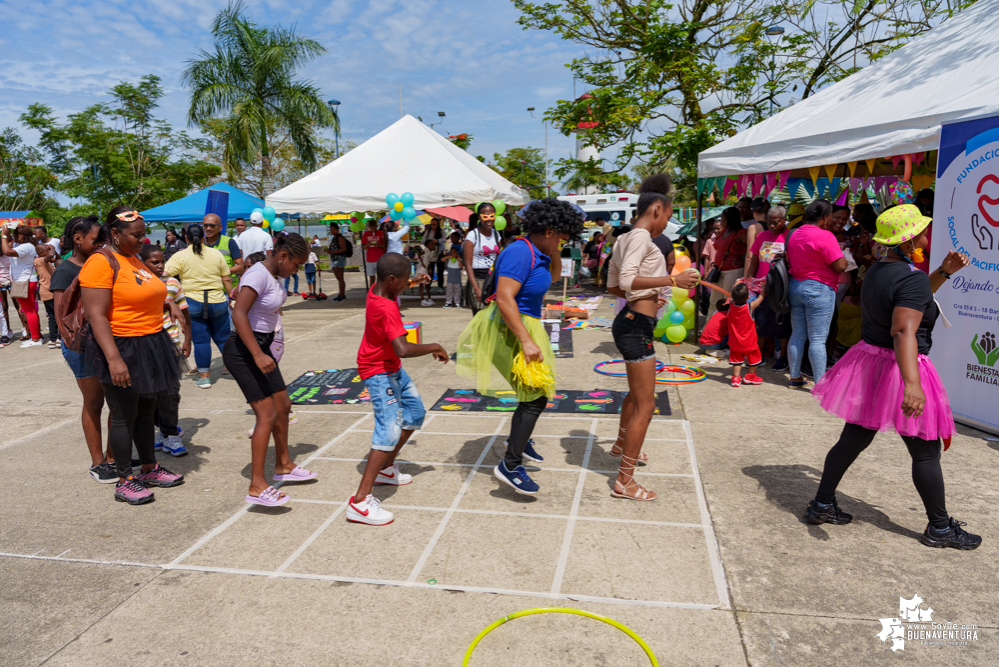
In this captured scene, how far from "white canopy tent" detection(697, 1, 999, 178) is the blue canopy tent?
44.2 feet

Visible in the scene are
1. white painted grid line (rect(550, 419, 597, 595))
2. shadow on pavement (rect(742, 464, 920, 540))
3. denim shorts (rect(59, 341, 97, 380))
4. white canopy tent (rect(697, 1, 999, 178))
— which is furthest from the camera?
white canopy tent (rect(697, 1, 999, 178))

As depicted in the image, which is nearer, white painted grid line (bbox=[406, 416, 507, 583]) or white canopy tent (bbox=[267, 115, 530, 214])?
white painted grid line (bbox=[406, 416, 507, 583])

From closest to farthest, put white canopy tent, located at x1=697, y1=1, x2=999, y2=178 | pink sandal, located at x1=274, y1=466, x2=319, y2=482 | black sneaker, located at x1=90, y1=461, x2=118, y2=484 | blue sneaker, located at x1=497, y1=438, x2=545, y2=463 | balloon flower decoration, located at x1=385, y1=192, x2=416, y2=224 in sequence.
→ 1. pink sandal, located at x1=274, y1=466, x2=319, y2=482
2. black sneaker, located at x1=90, y1=461, x2=118, y2=484
3. blue sneaker, located at x1=497, y1=438, x2=545, y2=463
4. white canopy tent, located at x1=697, y1=1, x2=999, y2=178
5. balloon flower decoration, located at x1=385, y1=192, x2=416, y2=224

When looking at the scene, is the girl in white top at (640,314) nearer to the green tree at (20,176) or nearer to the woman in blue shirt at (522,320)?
the woman in blue shirt at (522,320)

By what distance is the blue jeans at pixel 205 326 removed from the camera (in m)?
6.73

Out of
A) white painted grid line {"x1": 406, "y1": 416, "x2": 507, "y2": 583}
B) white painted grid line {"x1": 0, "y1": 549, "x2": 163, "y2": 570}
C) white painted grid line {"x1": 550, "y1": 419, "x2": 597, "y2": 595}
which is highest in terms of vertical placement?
white painted grid line {"x1": 0, "y1": 549, "x2": 163, "y2": 570}

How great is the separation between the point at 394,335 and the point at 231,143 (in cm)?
2311

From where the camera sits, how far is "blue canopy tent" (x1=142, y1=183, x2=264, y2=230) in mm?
16922

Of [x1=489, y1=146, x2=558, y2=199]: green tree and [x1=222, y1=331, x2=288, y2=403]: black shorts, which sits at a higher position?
[x1=489, y1=146, x2=558, y2=199]: green tree

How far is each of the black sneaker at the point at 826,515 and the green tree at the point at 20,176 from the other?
1685 inches

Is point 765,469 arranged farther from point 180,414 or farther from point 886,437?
point 180,414

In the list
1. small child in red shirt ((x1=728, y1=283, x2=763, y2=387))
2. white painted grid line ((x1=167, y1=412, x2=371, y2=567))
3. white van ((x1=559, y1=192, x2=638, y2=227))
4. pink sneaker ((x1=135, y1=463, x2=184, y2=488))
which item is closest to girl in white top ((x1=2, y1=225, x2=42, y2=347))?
pink sneaker ((x1=135, y1=463, x2=184, y2=488))

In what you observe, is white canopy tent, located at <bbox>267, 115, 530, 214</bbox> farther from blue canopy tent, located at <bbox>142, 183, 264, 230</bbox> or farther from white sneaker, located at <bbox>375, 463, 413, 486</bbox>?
white sneaker, located at <bbox>375, 463, 413, 486</bbox>

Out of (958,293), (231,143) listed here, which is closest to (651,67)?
(958,293)
